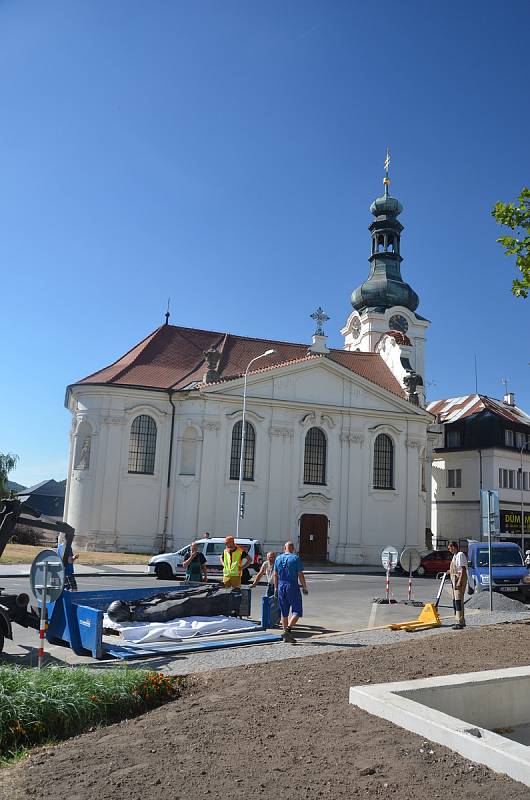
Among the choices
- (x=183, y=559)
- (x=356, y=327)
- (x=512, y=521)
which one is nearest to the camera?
(x=183, y=559)

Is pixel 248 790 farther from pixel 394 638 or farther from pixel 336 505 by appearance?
pixel 336 505

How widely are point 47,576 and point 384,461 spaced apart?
34.0 meters

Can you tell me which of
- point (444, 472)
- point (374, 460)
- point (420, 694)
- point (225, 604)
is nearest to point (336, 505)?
point (374, 460)

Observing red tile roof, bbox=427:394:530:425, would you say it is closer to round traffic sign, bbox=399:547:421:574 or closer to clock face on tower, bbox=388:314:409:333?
clock face on tower, bbox=388:314:409:333

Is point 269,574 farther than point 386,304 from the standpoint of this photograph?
No

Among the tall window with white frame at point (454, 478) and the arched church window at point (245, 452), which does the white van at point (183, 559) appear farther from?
the tall window with white frame at point (454, 478)

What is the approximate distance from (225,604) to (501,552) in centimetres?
1102

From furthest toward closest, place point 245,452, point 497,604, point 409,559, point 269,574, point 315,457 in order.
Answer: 1. point 315,457
2. point 245,452
3. point 409,559
4. point 497,604
5. point 269,574

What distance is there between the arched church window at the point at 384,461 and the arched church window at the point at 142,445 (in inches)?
515

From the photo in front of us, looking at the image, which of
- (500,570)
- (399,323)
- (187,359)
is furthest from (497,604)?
(399,323)

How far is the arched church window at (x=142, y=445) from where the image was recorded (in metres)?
37.6

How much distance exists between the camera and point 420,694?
22.6ft

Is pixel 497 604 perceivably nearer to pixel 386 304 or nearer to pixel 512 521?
pixel 512 521

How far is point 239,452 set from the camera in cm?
3812
